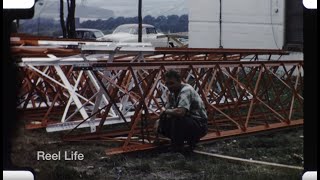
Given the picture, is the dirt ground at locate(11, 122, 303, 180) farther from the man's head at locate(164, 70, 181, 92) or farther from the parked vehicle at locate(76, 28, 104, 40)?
the parked vehicle at locate(76, 28, 104, 40)

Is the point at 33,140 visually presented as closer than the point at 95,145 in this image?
Yes

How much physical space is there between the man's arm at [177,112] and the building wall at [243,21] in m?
0.44

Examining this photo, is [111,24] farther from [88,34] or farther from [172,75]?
[172,75]

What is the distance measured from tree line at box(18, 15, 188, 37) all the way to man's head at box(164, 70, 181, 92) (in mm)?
365

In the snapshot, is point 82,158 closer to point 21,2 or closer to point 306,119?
point 21,2

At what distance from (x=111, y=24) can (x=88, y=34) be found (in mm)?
175

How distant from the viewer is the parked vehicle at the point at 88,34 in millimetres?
3429

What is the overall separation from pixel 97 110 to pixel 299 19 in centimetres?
144

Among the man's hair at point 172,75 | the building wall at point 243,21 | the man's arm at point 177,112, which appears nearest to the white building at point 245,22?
the building wall at point 243,21

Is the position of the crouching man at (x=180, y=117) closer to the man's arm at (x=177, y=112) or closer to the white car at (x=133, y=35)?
the man's arm at (x=177, y=112)

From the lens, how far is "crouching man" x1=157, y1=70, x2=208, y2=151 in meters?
3.68

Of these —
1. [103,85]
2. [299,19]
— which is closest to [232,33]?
[299,19]

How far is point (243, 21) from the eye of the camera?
11.4ft

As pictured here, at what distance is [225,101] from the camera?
4.32 m
